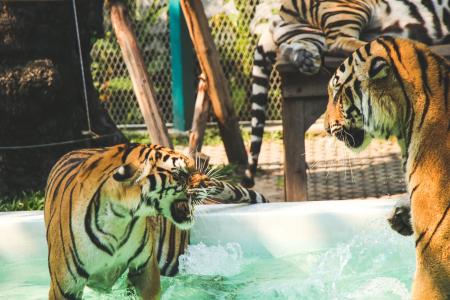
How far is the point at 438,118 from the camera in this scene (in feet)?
9.13

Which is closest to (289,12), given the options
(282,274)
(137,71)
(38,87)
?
(137,71)

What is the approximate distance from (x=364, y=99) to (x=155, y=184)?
0.79 m

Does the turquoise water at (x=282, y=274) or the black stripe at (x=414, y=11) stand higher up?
the black stripe at (x=414, y=11)

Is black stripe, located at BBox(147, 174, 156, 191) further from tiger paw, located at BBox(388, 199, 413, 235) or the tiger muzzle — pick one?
tiger paw, located at BBox(388, 199, 413, 235)

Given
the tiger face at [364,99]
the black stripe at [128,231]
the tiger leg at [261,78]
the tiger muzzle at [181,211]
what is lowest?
the tiger leg at [261,78]

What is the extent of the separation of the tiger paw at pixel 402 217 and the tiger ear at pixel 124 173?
0.88 metres

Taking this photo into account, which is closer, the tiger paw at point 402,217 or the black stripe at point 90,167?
the tiger paw at point 402,217

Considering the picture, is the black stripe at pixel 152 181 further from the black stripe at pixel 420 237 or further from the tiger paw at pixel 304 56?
the tiger paw at pixel 304 56

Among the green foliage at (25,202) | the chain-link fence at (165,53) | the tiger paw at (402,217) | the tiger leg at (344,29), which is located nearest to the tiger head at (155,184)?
the tiger paw at (402,217)

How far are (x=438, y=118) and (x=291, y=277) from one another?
1.54m

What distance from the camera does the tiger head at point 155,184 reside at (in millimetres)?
3178

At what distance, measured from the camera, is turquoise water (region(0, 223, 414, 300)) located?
3.94 meters

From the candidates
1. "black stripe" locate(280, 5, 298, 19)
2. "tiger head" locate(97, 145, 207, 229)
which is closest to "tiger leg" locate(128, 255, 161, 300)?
"tiger head" locate(97, 145, 207, 229)

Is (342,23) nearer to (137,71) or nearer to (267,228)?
(137,71)
